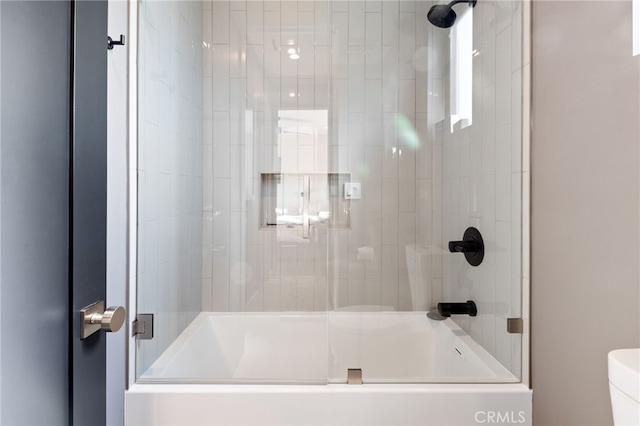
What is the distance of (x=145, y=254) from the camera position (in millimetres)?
1315

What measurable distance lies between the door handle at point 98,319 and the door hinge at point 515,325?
1262 millimetres

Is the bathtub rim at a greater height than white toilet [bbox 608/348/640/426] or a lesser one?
lesser

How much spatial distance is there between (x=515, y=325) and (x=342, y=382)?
0.67 meters

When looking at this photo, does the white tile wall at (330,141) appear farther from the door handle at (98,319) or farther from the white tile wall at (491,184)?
the door handle at (98,319)

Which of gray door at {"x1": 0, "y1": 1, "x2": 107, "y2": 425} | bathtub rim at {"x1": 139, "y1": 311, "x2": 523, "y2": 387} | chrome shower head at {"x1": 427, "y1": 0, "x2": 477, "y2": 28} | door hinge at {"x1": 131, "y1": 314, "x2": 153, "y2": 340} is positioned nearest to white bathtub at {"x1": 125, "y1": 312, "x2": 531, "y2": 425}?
bathtub rim at {"x1": 139, "y1": 311, "x2": 523, "y2": 387}

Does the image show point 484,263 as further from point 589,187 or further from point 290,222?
point 290,222

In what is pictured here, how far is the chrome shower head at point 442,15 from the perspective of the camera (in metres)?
1.51

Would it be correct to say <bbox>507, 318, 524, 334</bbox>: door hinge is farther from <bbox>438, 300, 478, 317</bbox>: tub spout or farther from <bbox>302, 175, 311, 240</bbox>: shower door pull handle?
<bbox>302, 175, 311, 240</bbox>: shower door pull handle

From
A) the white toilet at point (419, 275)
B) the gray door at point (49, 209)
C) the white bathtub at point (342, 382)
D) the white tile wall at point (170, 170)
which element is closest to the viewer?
the gray door at point (49, 209)

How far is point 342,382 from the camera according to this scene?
1.26 m

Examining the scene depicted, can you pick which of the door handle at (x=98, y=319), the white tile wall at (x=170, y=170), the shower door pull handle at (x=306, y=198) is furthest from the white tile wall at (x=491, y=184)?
the door handle at (x=98, y=319)

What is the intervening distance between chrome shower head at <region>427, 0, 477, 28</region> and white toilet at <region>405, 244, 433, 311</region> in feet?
3.24

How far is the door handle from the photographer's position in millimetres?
633

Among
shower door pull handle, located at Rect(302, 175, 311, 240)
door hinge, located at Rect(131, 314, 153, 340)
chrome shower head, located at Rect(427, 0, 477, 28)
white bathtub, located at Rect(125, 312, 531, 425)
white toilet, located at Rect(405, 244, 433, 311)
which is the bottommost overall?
white bathtub, located at Rect(125, 312, 531, 425)
